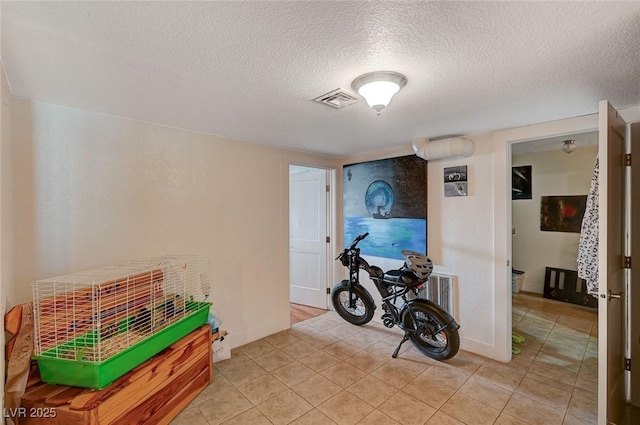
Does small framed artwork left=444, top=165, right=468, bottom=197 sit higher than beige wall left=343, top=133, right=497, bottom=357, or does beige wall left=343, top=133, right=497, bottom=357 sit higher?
small framed artwork left=444, top=165, right=468, bottom=197

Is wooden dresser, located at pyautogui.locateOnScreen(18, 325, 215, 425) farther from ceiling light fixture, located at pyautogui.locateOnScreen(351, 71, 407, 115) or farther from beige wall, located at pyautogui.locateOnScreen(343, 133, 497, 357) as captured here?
beige wall, located at pyautogui.locateOnScreen(343, 133, 497, 357)

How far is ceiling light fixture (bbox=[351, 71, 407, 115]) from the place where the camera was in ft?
5.27

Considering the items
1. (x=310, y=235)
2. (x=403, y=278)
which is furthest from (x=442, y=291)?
(x=310, y=235)

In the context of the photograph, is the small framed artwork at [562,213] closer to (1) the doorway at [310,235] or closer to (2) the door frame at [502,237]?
(2) the door frame at [502,237]

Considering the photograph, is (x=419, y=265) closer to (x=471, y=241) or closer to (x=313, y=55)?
(x=471, y=241)

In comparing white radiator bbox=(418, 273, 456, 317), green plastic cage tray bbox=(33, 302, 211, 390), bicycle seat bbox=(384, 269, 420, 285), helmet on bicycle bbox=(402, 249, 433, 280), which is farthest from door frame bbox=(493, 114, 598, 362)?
green plastic cage tray bbox=(33, 302, 211, 390)

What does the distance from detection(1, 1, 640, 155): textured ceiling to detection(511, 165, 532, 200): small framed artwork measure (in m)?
2.87

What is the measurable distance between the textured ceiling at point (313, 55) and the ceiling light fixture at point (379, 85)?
48 mm

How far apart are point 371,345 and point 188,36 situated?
10.1 feet

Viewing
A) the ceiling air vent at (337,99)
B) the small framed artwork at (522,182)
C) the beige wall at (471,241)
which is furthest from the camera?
the small framed artwork at (522,182)

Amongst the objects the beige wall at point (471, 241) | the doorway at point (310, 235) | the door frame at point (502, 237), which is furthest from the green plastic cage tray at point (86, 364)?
the door frame at point (502, 237)

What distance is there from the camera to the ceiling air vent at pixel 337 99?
1889 millimetres

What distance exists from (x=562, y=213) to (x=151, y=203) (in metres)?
5.56

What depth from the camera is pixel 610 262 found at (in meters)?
1.68
